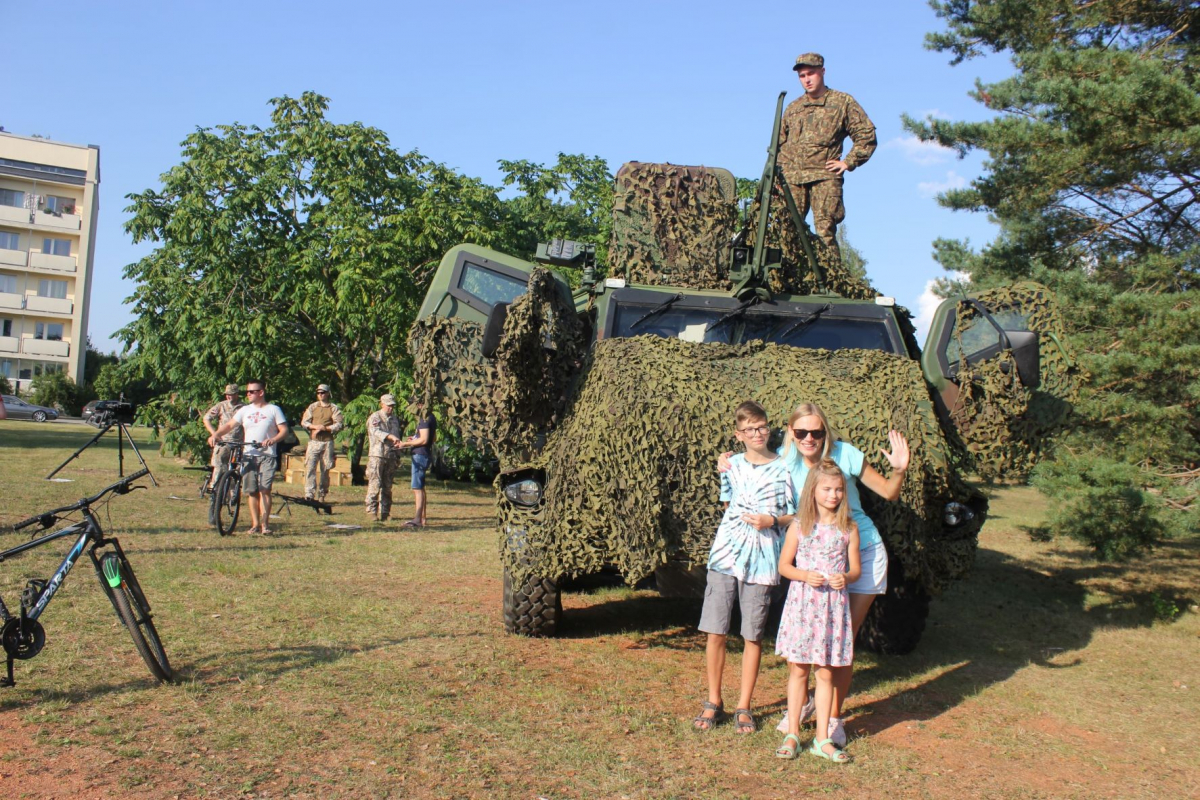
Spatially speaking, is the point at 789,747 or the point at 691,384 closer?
the point at 789,747

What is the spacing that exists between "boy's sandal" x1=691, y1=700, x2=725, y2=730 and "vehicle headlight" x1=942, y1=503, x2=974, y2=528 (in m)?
1.74

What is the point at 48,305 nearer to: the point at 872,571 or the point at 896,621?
the point at 896,621

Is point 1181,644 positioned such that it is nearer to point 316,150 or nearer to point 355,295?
point 355,295

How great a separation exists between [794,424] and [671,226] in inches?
127

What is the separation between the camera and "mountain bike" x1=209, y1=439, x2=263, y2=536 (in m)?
10.4

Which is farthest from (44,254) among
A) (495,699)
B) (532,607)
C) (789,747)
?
(789,747)

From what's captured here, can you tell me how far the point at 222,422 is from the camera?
1164cm

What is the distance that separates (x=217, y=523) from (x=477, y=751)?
684cm

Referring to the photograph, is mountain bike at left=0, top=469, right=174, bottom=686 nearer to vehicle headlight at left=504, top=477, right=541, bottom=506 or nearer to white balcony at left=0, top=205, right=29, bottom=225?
vehicle headlight at left=504, top=477, right=541, bottom=506

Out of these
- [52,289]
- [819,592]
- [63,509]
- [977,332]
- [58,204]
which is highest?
[58,204]

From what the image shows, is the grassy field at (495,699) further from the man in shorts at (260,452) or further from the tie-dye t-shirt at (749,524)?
the man in shorts at (260,452)

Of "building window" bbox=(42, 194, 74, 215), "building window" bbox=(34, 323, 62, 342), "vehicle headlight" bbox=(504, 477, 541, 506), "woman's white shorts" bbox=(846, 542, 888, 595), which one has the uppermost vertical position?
"building window" bbox=(42, 194, 74, 215)

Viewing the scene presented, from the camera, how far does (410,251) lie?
15961 mm

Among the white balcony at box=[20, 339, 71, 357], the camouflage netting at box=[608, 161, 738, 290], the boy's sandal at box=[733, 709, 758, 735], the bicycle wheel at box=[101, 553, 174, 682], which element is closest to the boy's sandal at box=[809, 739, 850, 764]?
the boy's sandal at box=[733, 709, 758, 735]
